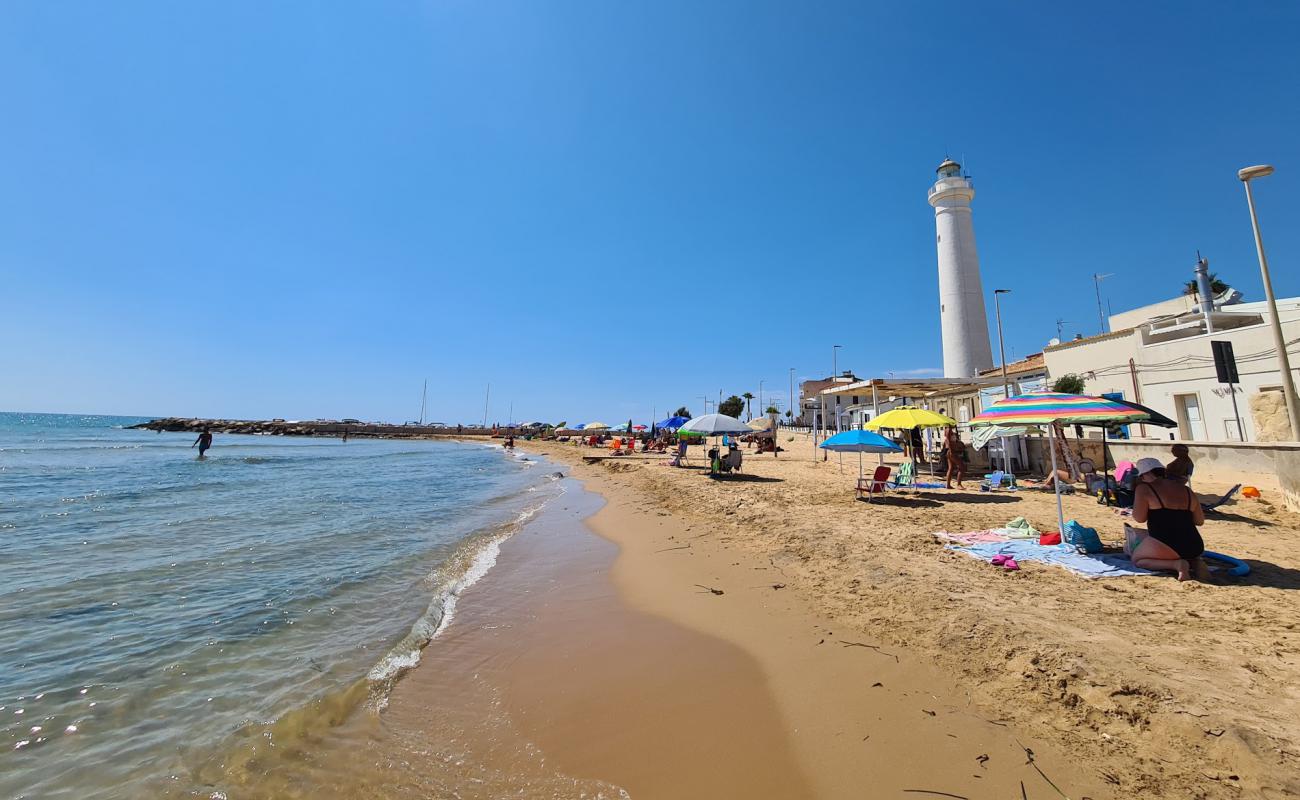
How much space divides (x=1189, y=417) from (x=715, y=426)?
653 inches

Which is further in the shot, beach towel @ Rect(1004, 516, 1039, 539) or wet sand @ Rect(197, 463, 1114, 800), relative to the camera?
beach towel @ Rect(1004, 516, 1039, 539)

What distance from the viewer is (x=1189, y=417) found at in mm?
17328

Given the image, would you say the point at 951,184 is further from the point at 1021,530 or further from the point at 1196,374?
the point at 1021,530

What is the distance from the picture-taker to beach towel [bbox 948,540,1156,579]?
5469 mm

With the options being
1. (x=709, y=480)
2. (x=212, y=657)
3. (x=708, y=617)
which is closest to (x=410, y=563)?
(x=212, y=657)

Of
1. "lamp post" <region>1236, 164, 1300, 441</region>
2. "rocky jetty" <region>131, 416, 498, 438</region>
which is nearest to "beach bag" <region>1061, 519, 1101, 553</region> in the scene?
"lamp post" <region>1236, 164, 1300, 441</region>

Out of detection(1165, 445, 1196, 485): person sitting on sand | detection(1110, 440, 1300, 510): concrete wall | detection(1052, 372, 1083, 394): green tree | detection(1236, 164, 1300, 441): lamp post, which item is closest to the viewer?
detection(1165, 445, 1196, 485): person sitting on sand

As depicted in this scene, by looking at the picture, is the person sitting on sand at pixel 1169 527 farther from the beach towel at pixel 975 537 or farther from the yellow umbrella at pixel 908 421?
the yellow umbrella at pixel 908 421

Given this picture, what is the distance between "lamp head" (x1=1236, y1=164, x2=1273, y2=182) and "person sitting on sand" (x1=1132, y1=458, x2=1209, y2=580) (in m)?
9.17

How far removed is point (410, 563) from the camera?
25.4 ft

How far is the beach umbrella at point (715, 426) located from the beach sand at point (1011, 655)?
879 centimetres

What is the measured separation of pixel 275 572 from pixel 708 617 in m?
6.26

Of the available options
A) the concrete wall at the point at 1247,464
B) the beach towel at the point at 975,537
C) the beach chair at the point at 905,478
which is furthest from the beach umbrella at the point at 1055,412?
the beach chair at the point at 905,478

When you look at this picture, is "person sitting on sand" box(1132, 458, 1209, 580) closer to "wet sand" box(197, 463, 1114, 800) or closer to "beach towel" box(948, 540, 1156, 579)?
"beach towel" box(948, 540, 1156, 579)
